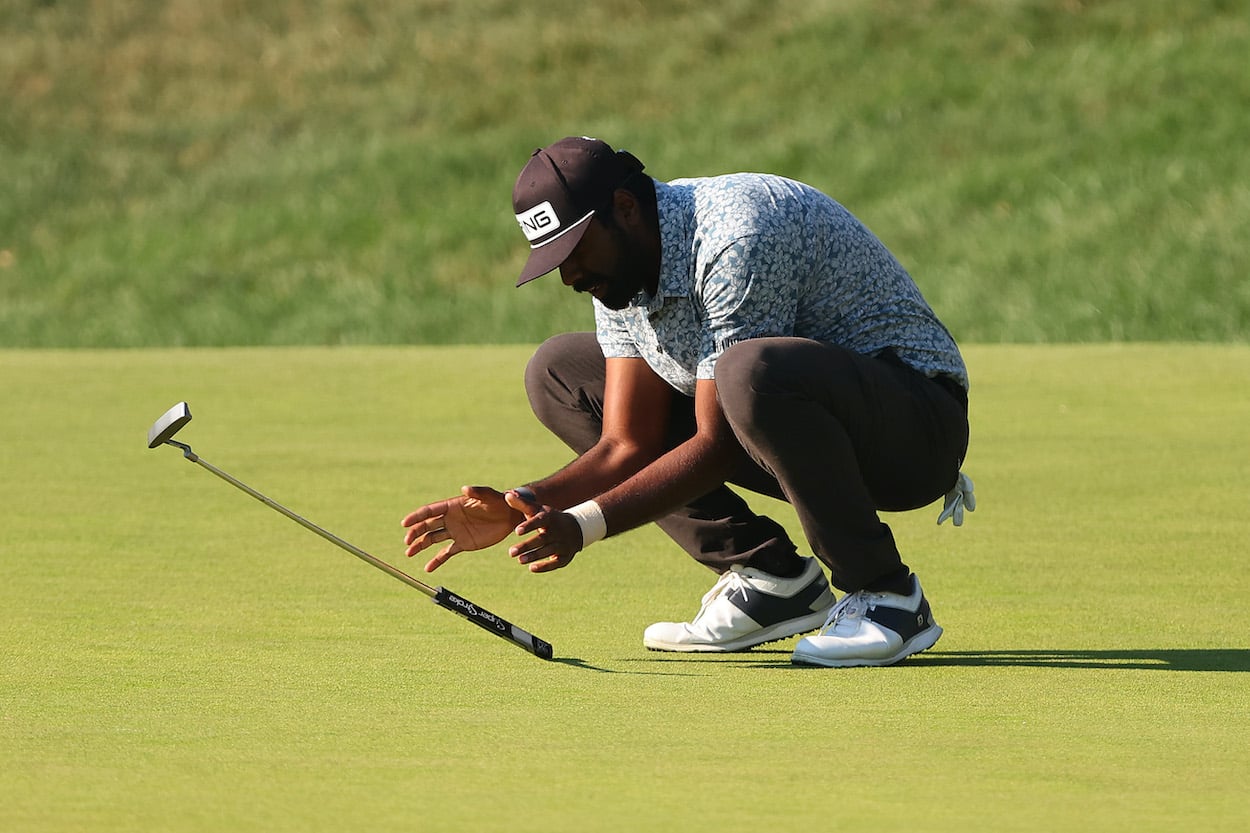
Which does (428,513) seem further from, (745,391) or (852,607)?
(852,607)

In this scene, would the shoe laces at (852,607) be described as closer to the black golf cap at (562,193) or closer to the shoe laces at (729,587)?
the shoe laces at (729,587)

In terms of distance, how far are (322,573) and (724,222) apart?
1.74 meters

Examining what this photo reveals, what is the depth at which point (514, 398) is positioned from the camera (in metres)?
9.01

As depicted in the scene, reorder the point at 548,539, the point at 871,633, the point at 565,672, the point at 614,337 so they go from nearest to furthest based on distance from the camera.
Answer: the point at 548,539 → the point at 565,672 → the point at 871,633 → the point at 614,337

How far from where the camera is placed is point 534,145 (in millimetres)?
19703

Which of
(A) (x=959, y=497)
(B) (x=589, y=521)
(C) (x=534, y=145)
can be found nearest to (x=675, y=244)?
(B) (x=589, y=521)

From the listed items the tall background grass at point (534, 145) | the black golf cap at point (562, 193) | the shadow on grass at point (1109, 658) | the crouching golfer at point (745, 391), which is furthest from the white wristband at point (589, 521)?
the tall background grass at point (534, 145)

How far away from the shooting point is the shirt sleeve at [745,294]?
338 cm

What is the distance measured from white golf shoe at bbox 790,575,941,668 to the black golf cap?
2.61 ft

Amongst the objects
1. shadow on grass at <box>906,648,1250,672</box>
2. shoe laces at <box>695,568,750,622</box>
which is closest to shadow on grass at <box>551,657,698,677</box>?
shoe laces at <box>695,568,750,622</box>

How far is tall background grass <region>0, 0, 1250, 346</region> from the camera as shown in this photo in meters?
16.1

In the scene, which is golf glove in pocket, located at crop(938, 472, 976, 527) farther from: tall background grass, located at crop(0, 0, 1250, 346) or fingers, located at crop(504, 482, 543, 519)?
tall background grass, located at crop(0, 0, 1250, 346)

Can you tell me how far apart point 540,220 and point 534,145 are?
16.5 metres

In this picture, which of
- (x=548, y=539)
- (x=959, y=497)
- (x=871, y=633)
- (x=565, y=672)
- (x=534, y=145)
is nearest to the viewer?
(x=548, y=539)
